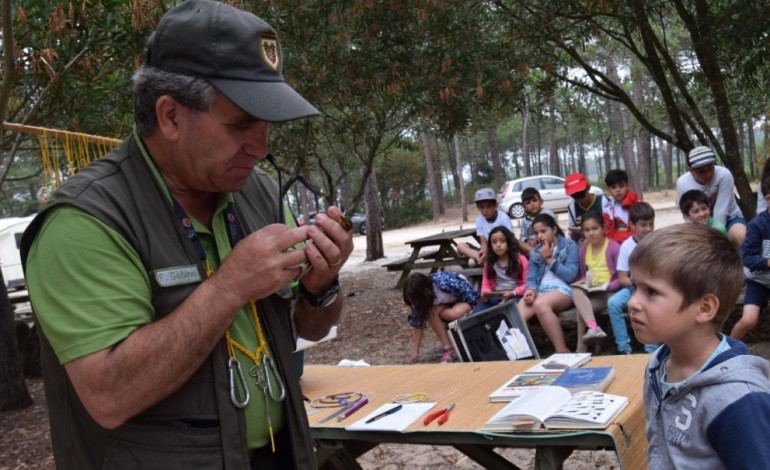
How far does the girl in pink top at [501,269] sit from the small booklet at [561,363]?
3.12m

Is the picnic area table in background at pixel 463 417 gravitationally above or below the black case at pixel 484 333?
above

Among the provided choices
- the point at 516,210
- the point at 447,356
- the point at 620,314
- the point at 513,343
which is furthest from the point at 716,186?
the point at 516,210

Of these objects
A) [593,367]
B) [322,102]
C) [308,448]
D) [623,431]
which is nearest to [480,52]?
[322,102]

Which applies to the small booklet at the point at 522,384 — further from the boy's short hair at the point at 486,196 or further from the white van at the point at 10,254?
the white van at the point at 10,254

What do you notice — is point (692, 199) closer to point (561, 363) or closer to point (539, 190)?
point (561, 363)

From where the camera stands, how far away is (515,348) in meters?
5.39

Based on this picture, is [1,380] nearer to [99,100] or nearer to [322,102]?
[99,100]

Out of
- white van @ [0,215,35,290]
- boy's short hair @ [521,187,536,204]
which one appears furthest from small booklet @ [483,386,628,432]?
white van @ [0,215,35,290]

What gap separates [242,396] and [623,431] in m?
1.42

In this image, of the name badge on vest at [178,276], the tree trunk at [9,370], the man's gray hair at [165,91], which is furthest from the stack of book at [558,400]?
the tree trunk at [9,370]

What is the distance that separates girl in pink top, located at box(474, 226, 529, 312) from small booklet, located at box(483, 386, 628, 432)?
12.6 feet

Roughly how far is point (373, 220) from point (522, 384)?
517 inches

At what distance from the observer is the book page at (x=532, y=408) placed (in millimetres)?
2402

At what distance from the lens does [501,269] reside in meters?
6.56
